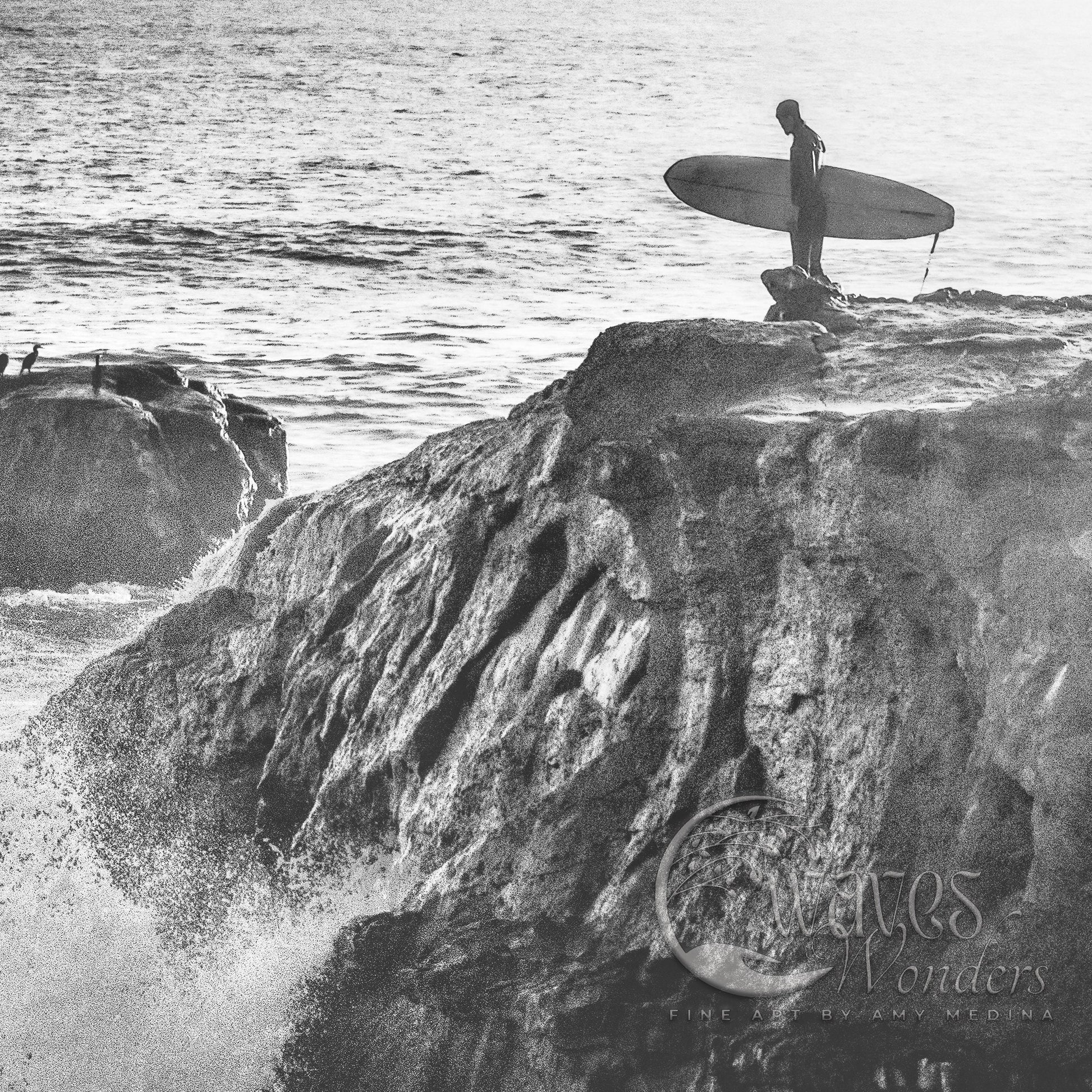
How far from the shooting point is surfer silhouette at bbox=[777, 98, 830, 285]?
1218 cm

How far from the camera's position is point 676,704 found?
612 centimetres

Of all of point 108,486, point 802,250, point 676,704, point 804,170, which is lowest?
point 108,486

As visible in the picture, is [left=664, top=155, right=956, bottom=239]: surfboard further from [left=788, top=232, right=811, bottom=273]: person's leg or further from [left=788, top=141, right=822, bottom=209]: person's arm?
[left=788, top=232, right=811, bottom=273]: person's leg

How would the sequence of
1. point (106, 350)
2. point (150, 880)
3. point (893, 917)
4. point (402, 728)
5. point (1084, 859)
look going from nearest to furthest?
point (1084, 859), point (893, 917), point (402, 728), point (150, 880), point (106, 350)

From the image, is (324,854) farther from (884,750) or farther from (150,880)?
(884,750)

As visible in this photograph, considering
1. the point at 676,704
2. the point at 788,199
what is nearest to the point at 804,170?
the point at 788,199

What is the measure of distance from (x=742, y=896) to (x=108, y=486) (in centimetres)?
1232

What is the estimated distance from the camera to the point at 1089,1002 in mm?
5258

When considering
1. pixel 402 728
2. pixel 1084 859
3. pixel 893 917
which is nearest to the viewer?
pixel 1084 859

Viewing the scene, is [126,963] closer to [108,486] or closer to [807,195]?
[807,195]

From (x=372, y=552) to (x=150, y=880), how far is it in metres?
2.14

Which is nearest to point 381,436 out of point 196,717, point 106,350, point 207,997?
point 106,350

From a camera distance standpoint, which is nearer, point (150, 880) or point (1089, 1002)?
point (1089, 1002)

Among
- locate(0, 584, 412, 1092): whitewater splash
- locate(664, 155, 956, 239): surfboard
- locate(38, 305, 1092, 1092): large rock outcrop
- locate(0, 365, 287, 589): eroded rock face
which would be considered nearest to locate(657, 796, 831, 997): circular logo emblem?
locate(38, 305, 1092, 1092): large rock outcrop
